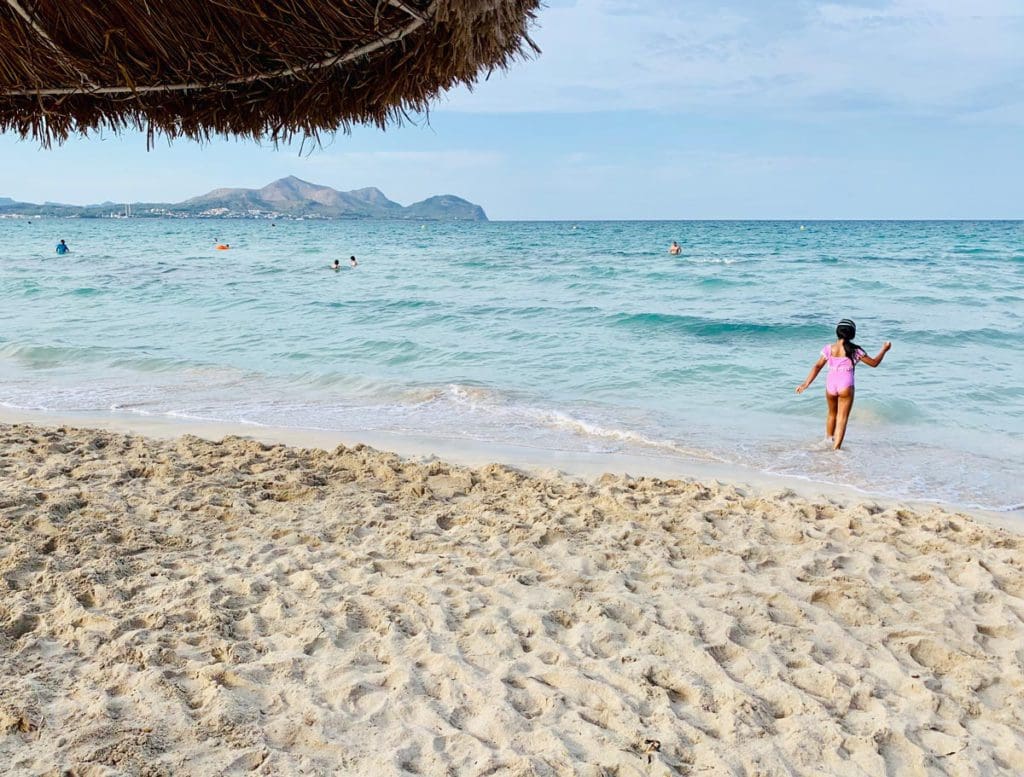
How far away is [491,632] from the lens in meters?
3.33

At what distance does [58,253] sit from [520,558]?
36.6 m

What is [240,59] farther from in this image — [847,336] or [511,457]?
[847,336]

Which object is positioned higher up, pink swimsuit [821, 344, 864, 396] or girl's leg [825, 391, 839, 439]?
pink swimsuit [821, 344, 864, 396]

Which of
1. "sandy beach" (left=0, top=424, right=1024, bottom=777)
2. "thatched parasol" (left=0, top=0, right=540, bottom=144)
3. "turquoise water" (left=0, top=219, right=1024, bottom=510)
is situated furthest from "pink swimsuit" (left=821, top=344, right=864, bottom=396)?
"thatched parasol" (left=0, top=0, right=540, bottom=144)

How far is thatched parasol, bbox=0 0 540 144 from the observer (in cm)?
244

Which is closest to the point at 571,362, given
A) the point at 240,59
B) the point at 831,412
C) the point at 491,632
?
the point at 831,412

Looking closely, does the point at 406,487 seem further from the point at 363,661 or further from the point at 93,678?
the point at 93,678

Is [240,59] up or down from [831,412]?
up

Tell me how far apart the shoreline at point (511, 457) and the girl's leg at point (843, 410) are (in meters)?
1.20

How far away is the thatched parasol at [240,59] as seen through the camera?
2.44 metres

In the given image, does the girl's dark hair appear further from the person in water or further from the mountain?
the mountain

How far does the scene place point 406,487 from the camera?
17.5ft

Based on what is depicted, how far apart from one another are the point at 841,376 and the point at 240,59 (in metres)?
6.25

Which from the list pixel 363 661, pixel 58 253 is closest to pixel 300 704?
pixel 363 661
